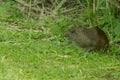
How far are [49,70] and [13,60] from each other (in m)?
0.47

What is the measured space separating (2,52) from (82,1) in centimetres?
159

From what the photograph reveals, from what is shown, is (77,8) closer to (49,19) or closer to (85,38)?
(49,19)

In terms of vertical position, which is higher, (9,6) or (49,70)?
(9,6)

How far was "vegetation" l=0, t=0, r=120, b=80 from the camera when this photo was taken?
13.8 ft

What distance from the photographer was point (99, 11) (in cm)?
575

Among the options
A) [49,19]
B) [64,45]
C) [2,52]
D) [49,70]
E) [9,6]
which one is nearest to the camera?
[49,70]

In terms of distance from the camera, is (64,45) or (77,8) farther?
(77,8)

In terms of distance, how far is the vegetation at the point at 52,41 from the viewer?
4199 millimetres

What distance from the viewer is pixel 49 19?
224 inches

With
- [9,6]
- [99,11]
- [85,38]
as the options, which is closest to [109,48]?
[85,38]

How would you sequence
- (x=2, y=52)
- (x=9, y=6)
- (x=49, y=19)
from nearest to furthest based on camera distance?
(x=2, y=52) → (x=49, y=19) → (x=9, y=6)

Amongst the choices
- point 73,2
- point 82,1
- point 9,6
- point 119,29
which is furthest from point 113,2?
point 9,6

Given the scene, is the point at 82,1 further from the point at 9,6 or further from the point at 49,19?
the point at 9,6

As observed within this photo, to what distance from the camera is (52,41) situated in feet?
17.0
